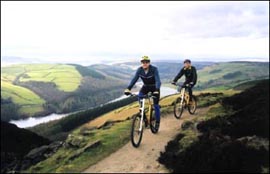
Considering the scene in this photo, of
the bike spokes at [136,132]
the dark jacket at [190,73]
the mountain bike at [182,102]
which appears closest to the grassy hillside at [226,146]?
the bike spokes at [136,132]

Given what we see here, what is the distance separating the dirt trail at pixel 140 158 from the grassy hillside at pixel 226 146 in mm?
547

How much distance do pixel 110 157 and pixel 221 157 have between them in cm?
551

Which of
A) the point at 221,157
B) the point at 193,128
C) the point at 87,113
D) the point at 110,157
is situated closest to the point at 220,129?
the point at 193,128

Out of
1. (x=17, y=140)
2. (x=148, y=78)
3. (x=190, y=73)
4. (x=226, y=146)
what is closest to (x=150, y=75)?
(x=148, y=78)

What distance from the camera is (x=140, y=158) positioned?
15.1m

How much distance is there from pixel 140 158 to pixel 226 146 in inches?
145

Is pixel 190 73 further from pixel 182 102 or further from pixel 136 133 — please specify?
pixel 136 133

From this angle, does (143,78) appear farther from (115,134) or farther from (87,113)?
(87,113)

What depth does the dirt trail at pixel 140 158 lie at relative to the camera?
14.2m

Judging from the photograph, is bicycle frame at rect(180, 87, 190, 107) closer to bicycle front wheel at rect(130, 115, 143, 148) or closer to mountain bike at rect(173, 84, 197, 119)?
mountain bike at rect(173, 84, 197, 119)

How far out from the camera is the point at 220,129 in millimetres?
16484

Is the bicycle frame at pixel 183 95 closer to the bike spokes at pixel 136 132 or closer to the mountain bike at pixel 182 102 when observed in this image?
the mountain bike at pixel 182 102

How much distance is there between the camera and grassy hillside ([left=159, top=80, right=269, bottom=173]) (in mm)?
12320

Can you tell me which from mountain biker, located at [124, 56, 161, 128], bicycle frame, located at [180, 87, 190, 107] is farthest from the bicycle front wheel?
bicycle frame, located at [180, 87, 190, 107]
